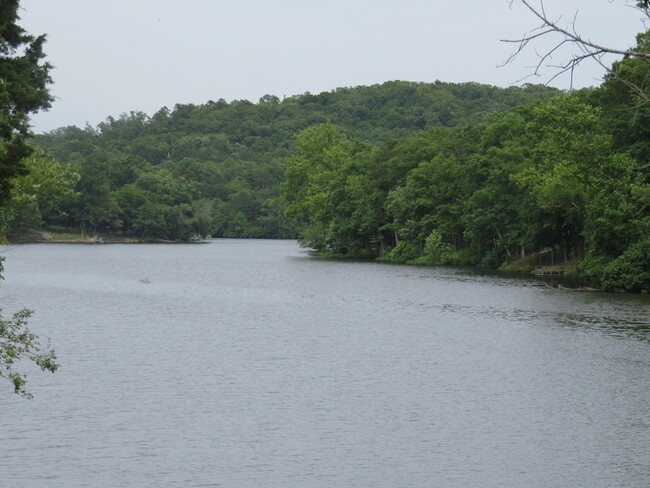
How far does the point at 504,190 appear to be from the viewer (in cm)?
8294

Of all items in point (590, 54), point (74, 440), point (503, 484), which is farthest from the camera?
point (74, 440)

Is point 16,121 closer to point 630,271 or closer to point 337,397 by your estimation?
point 337,397

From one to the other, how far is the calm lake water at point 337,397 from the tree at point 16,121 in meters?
2.09

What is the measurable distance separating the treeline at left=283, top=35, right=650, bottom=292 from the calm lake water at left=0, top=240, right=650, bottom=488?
9.12 meters

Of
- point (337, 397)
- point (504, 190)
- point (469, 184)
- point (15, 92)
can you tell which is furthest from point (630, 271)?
point (15, 92)

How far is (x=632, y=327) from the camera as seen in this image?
41.3 metres

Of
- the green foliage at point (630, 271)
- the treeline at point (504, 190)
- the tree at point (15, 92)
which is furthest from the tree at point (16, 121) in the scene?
the green foliage at point (630, 271)

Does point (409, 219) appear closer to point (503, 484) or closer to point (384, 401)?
point (384, 401)

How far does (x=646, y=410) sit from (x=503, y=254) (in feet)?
213

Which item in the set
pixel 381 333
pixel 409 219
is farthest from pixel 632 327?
pixel 409 219

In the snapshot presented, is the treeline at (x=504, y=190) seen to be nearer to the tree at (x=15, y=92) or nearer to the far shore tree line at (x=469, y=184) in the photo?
the far shore tree line at (x=469, y=184)

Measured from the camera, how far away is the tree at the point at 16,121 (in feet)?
58.1

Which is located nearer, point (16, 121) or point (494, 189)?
point (16, 121)

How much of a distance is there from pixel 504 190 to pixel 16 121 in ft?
209
